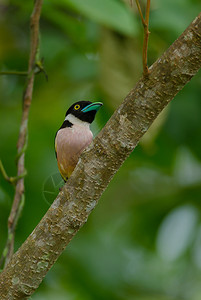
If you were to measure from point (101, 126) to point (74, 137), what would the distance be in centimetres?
88

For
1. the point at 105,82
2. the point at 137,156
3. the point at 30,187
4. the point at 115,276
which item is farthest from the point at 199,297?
the point at 105,82

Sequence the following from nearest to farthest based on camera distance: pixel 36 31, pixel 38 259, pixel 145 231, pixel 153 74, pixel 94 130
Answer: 1. pixel 153 74
2. pixel 38 259
3. pixel 94 130
4. pixel 36 31
5. pixel 145 231

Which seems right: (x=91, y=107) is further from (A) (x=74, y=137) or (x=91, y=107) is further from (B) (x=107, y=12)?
(B) (x=107, y=12)

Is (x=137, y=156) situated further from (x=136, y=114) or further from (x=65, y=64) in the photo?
(x=136, y=114)

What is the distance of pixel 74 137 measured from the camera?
2777 millimetres

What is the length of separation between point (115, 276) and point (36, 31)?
2.22m

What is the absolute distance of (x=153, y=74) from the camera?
2.03m

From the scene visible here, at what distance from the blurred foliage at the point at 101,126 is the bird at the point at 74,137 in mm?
542

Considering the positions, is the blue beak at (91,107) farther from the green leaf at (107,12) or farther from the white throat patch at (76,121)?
the green leaf at (107,12)

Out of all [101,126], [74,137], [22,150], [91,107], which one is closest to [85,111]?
[91,107]

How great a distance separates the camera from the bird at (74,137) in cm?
276

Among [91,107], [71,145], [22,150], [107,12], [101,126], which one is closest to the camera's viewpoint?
[71,145]

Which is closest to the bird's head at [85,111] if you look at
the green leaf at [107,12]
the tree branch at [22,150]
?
the tree branch at [22,150]

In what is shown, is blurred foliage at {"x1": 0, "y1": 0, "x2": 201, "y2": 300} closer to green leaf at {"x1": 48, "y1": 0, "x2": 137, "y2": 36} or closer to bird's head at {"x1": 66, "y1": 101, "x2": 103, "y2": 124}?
green leaf at {"x1": 48, "y1": 0, "x2": 137, "y2": 36}
